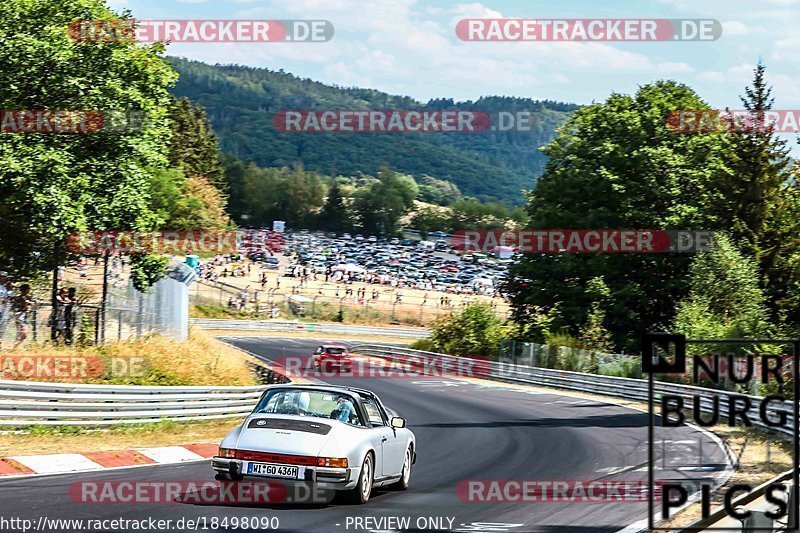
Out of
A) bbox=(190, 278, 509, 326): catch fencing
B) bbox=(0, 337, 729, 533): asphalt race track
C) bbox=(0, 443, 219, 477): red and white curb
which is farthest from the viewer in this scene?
bbox=(190, 278, 509, 326): catch fencing

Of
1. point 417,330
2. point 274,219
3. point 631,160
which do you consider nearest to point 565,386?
point 631,160

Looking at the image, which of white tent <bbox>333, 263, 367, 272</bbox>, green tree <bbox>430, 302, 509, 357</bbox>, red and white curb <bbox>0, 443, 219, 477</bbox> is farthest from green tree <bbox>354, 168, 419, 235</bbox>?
red and white curb <bbox>0, 443, 219, 477</bbox>

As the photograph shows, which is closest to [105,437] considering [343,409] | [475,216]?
[343,409]

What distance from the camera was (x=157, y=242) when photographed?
1174 inches

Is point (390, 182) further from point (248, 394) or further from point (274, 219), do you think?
point (248, 394)

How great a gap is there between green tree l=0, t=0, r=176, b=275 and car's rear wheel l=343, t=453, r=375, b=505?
1641cm

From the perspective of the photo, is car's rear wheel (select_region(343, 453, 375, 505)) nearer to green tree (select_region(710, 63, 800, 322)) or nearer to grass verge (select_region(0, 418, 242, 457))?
grass verge (select_region(0, 418, 242, 457))

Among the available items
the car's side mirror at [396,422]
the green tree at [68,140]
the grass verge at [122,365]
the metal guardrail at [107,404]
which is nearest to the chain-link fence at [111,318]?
the grass verge at [122,365]

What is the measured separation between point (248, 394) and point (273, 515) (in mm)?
14313

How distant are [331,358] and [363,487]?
1434 inches

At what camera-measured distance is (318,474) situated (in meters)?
11.2

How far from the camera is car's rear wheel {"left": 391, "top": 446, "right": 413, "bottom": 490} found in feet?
45.1

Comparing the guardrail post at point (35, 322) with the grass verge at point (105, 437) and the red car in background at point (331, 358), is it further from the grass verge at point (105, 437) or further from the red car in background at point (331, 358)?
the red car in background at point (331, 358)

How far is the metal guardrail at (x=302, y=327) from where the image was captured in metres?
74.6
